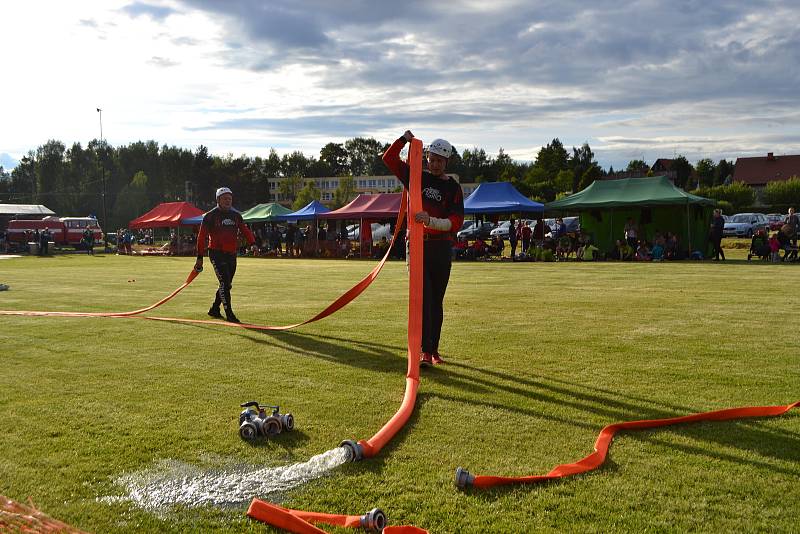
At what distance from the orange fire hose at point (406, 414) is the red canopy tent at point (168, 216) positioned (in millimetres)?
42158

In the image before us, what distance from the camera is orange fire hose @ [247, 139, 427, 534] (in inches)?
131

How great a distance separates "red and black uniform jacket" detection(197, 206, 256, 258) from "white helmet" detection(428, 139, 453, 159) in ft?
17.0

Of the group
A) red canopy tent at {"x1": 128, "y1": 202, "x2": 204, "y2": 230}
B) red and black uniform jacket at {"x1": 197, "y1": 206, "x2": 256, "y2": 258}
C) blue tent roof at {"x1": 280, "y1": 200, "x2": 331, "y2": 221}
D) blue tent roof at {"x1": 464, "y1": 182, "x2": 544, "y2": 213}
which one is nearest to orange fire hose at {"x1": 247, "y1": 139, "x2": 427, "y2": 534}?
red and black uniform jacket at {"x1": 197, "y1": 206, "x2": 256, "y2": 258}

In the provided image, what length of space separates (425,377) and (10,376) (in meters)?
4.05

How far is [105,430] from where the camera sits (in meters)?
4.98

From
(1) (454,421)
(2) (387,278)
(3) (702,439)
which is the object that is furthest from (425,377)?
(2) (387,278)

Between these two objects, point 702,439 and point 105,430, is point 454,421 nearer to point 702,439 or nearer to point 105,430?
point 702,439

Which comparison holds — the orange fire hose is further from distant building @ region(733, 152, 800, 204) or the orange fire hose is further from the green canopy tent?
distant building @ region(733, 152, 800, 204)

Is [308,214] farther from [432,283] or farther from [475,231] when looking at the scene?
[432,283]

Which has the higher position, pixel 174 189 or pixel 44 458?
pixel 174 189

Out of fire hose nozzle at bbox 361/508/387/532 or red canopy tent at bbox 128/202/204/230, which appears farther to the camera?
red canopy tent at bbox 128/202/204/230

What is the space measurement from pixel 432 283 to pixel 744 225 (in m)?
49.9

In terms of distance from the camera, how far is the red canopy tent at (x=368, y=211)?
35.1m

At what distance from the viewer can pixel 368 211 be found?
1399 inches
